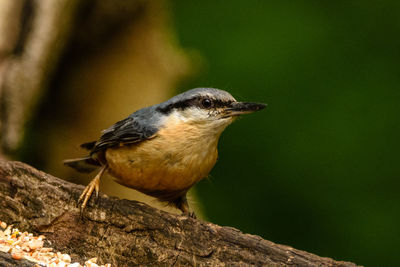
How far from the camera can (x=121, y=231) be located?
278 cm

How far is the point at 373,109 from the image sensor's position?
450 cm

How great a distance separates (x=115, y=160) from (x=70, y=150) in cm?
224

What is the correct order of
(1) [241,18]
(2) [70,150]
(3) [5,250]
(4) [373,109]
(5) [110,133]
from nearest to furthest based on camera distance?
(3) [5,250] → (5) [110,133] → (4) [373,109] → (1) [241,18] → (2) [70,150]

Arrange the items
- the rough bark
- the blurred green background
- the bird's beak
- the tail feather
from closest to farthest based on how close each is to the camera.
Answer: the rough bark
the bird's beak
the tail feather
the blurred green background

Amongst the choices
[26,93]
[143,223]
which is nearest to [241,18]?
[26,93]

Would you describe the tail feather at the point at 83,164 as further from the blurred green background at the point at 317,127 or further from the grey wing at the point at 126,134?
the blurred green background at the point at 317,127

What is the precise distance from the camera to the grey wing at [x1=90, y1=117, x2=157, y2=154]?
2969 mm

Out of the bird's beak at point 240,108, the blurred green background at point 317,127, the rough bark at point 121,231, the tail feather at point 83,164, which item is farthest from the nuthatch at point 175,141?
the blurred green background at point 317,127

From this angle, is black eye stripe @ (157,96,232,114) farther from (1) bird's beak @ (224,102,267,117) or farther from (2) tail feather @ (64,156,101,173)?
(2) tail feather @ (64,156,101,173)

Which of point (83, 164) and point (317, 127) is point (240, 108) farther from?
point (317, 127)

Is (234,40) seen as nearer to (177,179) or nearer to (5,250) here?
(177,179)

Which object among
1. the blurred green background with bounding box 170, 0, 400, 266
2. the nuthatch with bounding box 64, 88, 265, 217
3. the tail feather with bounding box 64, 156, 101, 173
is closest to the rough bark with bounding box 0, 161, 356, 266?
the nuthatch with bounding box 64, 88, 265, 217

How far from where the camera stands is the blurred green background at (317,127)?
4484 millimetres

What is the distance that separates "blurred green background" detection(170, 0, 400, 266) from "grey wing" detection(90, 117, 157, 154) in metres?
1.51
